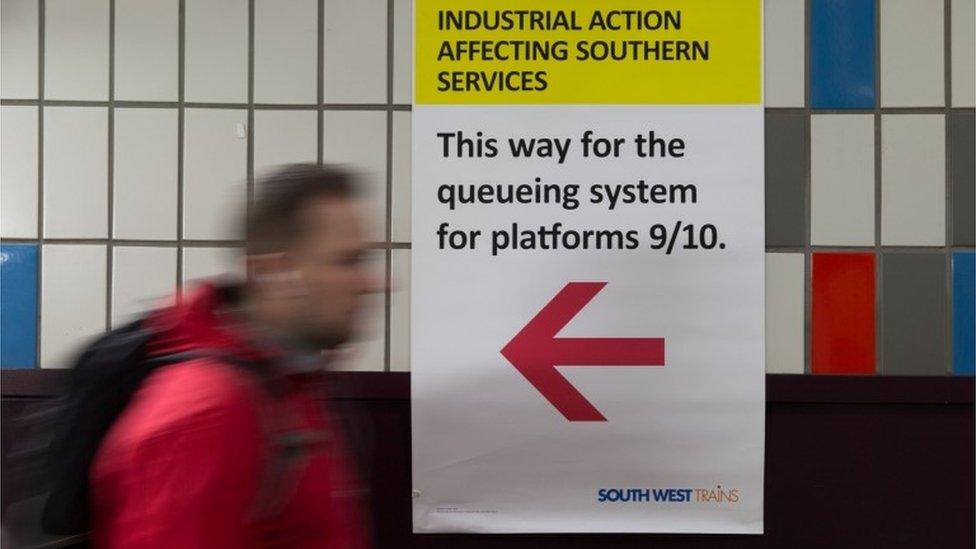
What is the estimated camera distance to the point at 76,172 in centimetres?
320

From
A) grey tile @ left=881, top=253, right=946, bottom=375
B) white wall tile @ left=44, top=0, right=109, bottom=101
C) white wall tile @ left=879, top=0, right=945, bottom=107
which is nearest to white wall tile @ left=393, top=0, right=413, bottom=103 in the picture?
white wall tile @ left=44, top=0, right=109, bottom=101

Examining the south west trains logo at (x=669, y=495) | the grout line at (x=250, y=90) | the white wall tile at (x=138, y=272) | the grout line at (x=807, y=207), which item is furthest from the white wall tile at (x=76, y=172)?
the grout line at (x=807, y=207)

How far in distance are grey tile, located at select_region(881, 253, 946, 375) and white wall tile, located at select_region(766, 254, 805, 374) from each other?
0.27 metres

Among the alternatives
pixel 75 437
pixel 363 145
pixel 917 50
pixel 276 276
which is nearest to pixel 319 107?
pixel 363 145

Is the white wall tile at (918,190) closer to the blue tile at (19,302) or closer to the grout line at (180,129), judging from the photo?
the grout line at (180,129)

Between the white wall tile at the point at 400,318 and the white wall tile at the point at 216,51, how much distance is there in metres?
0.70

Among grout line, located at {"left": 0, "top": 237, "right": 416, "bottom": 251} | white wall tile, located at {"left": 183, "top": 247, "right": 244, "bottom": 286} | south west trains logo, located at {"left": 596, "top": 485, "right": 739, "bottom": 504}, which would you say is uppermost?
grout line, located at {"left": 0, "top": 237, "right": 416, "bottom": 251}

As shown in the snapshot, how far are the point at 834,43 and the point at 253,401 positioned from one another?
2.57 metres

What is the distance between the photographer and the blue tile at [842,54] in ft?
10.5

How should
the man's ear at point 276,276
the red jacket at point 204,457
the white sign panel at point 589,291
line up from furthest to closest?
the white sign panel at point 589,291, the man's ear at point 276,276, the red jacket at point 204,457

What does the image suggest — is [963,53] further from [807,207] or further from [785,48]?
[807,207]

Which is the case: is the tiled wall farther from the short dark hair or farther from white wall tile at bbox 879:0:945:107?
the short dark hair

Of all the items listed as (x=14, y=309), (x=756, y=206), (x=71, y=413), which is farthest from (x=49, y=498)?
(x=756, y=206)

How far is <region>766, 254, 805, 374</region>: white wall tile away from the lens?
3.17 m
